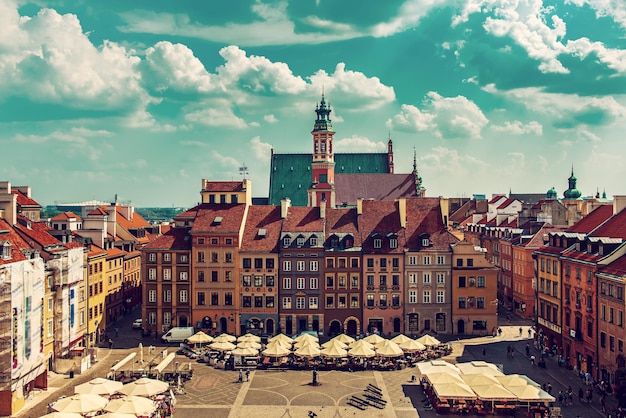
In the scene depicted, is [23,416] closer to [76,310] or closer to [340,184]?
[76,310]

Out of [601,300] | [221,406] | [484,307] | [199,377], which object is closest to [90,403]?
[221,406]

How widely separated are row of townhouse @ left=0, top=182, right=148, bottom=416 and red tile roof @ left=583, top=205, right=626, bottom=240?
2360 inches

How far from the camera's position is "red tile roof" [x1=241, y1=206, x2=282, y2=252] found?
90312 millimetres

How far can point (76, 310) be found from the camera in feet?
250

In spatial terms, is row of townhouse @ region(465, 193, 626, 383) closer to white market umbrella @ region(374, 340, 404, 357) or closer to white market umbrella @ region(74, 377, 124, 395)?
white market umbrella @ region(374, 340, 404, 357)

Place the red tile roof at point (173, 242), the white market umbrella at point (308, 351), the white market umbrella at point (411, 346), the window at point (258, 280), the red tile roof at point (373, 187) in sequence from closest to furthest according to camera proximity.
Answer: the white market umbrella at point (308, 351) → the white market umbrella at point (411, 346) → the window at point (258, 280) → the red tile roof at point (173, 242) → the red tile roof at point (373, 187)

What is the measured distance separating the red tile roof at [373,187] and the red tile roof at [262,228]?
182 ft

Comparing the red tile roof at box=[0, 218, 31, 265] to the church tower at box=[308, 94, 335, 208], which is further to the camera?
the church tower at box=[308, 94, 335, 208]

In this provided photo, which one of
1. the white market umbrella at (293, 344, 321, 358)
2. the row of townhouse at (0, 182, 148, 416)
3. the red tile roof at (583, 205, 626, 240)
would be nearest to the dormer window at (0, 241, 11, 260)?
the row of townhouse at (0, 182, 148, 416)

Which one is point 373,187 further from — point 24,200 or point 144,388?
point 144,388

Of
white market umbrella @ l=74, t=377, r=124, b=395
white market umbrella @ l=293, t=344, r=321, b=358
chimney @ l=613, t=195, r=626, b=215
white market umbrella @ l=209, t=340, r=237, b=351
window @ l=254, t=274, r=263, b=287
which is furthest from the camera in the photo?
window @ l=254, t=274, r=263, b=287

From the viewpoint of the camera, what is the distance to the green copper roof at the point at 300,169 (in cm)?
15900

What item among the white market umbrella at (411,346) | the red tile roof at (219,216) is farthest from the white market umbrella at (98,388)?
the red tile roof at (219,216)

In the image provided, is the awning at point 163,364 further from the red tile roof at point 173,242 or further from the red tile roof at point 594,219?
the red tile roof at point 594,219
